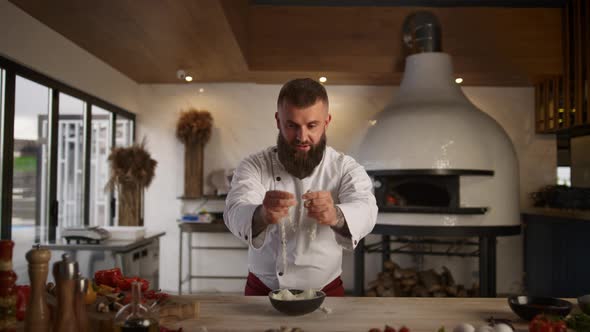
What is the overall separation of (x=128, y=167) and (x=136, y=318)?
3.01 metres

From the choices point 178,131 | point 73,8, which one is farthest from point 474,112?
point 73,8

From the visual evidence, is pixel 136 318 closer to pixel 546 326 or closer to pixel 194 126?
pixel 546 326

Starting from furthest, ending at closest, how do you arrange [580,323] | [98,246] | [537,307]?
[98,246] < [537,307] < [580,323]

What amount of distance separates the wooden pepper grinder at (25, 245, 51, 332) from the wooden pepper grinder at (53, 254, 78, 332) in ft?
0.11

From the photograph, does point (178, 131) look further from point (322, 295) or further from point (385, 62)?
point (322, 295)

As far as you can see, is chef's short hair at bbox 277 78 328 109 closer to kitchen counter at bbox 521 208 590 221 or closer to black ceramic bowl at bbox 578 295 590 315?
black ceramic bowl at bbox 578 295 590 315

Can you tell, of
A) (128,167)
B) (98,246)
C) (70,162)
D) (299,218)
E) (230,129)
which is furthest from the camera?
(230,129)

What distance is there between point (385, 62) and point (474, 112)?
880 millimetres

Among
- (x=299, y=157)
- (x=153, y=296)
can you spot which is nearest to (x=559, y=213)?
(x=299, y=157)

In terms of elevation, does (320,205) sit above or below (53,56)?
below

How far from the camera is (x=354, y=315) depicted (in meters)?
1.48

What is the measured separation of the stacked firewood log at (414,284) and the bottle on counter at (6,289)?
391cm

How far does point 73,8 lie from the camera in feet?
9.95

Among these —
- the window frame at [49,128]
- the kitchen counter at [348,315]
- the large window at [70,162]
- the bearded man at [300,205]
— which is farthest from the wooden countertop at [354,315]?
the large window at [70,162]
